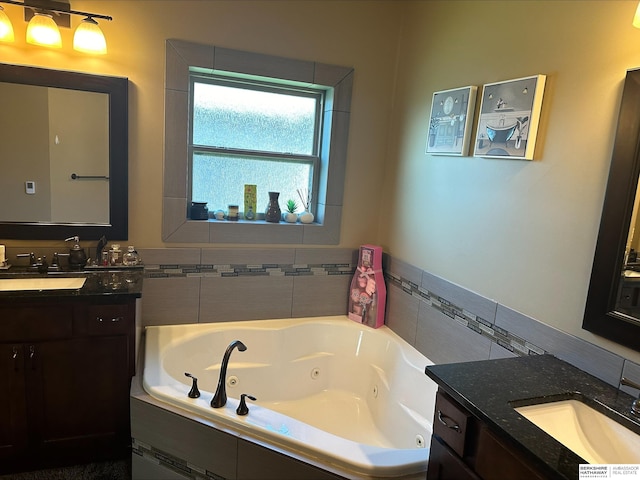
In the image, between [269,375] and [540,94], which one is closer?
[540,94]

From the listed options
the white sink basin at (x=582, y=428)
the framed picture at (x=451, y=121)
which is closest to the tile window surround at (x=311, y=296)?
the white sink basin at (x=582, y=428)

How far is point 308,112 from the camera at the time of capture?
9.95 feet

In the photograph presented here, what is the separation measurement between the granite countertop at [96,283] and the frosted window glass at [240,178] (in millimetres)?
657

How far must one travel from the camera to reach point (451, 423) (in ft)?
4.80

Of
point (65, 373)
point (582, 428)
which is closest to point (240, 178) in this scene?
point (65, 373)

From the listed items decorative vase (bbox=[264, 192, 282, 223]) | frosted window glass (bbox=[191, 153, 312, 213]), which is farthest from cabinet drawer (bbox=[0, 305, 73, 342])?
→ decorative vase (bbox=[264, 192, 282, 223])

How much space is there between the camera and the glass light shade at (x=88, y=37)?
7.27 feet

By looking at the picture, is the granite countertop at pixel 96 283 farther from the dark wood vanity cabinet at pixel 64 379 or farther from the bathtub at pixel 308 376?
the bathtub at pixel 308 376

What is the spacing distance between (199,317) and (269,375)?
56 cm

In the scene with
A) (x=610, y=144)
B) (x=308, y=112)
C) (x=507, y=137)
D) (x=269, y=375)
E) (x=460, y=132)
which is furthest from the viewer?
(x=308, y=112)

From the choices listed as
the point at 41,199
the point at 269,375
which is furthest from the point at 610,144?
the point at 41,199

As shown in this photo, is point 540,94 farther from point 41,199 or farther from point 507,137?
point 41,199

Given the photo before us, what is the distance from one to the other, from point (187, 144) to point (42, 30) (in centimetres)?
86

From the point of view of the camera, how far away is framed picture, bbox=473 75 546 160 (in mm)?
1872
